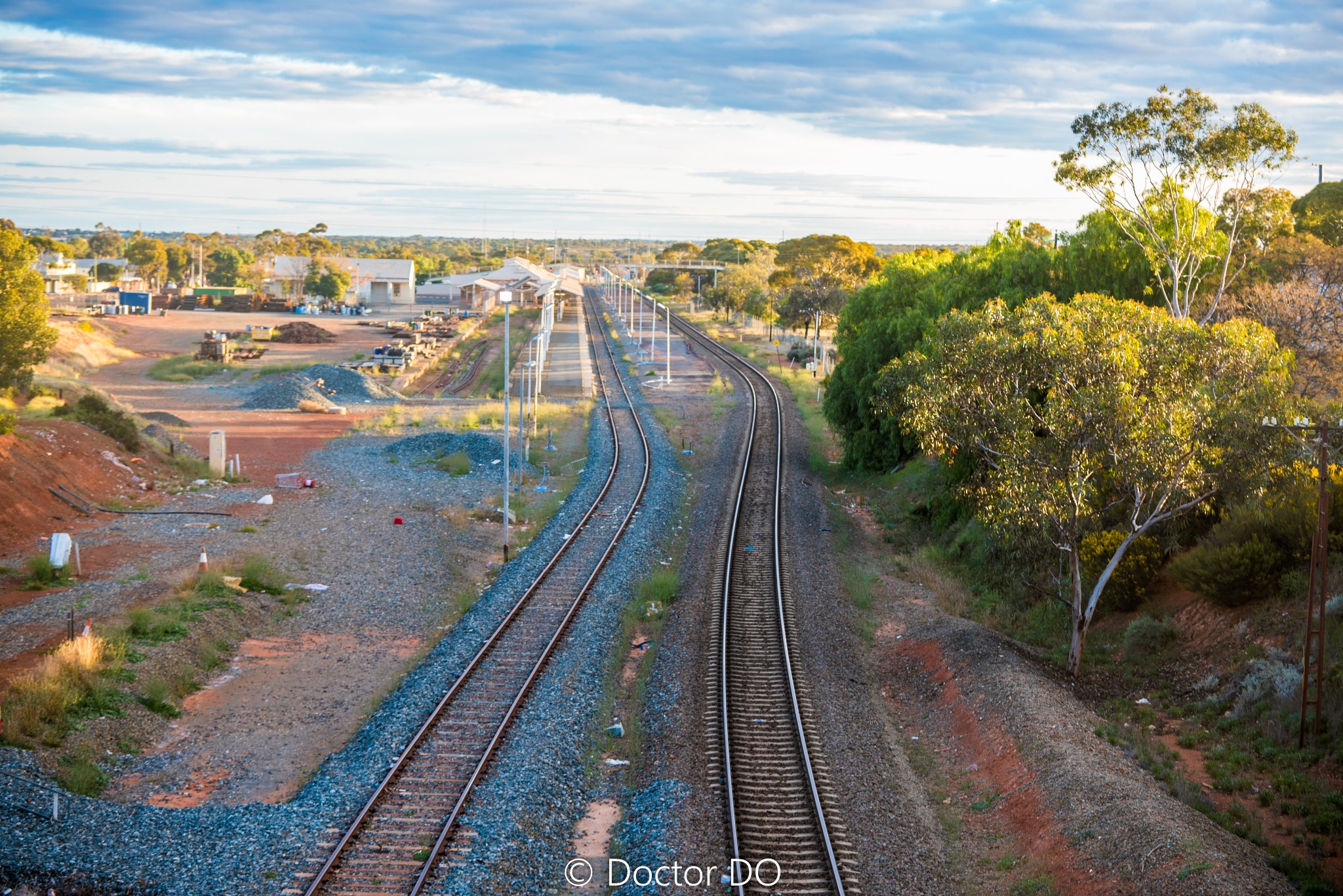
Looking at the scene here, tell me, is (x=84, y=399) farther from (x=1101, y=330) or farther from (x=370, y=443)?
(x=1101, y=330)

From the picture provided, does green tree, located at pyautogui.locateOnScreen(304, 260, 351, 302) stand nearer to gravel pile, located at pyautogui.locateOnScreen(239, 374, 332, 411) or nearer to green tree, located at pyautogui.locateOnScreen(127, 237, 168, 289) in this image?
green tree, located at pyautogui.locateOnScreen(127, 237, 168, 289)

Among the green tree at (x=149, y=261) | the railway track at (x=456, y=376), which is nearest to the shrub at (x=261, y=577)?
the railway track at (x=456, y=376)

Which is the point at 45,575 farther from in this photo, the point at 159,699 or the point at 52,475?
the point at 52,475

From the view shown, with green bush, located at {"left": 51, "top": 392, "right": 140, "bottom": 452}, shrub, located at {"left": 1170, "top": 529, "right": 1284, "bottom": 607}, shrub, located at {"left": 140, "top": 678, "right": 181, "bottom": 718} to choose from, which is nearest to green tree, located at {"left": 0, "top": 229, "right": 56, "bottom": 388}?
green bush, located at {"left": 51, "top": 392, "right": 140, "bottom": 452}

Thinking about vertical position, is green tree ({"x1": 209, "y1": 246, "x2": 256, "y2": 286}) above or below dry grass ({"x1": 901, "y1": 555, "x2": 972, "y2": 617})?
above

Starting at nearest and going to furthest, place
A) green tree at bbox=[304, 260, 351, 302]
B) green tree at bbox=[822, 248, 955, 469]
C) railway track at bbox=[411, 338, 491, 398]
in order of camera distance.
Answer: green tree at bbox=[822, 248, 955, 469] < railway track at bbox=[411, 338, 491, 398] < green tree at bbox=[304, 260, 351, 302]

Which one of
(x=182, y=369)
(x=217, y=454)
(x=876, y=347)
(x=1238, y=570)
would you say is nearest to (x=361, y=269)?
(x=182, y=369)

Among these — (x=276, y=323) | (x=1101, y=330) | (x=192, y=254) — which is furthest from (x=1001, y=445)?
(x=192, y=254)
